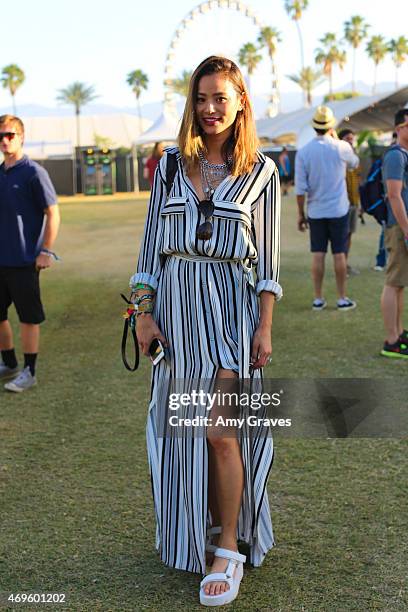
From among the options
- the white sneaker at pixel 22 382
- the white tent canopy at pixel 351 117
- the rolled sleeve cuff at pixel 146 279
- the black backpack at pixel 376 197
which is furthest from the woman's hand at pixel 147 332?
the white tent canopy at pixel 351 117

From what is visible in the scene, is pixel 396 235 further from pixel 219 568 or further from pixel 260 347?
pixel 219 568

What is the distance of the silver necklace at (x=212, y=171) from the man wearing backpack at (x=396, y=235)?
3450mm

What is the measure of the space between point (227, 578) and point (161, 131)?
1659 inches

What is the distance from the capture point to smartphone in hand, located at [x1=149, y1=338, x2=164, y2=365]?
3150mm

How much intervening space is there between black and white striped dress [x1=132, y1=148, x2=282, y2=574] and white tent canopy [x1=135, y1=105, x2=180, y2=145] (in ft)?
128

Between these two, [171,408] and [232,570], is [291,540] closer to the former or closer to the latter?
[232,570]

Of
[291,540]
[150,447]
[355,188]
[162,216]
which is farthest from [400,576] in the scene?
[355,188]

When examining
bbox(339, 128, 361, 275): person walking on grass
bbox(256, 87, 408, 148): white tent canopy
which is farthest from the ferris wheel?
bbox(339, 128, 361, 275): person walking on grass

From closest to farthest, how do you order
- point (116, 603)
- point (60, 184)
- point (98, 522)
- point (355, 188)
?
1. point (116, 603)
2. point (98, 522)
3. point (355, 188)
4. point (60, 184)

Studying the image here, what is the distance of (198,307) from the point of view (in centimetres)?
306

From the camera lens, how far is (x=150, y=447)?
3219mm

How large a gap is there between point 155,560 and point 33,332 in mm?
3087

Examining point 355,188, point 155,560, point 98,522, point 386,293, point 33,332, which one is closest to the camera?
point 155,560

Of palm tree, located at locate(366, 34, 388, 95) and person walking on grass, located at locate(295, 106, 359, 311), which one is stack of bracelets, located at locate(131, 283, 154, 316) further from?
palm tree, located at locate(366, 34, 388, 95)
